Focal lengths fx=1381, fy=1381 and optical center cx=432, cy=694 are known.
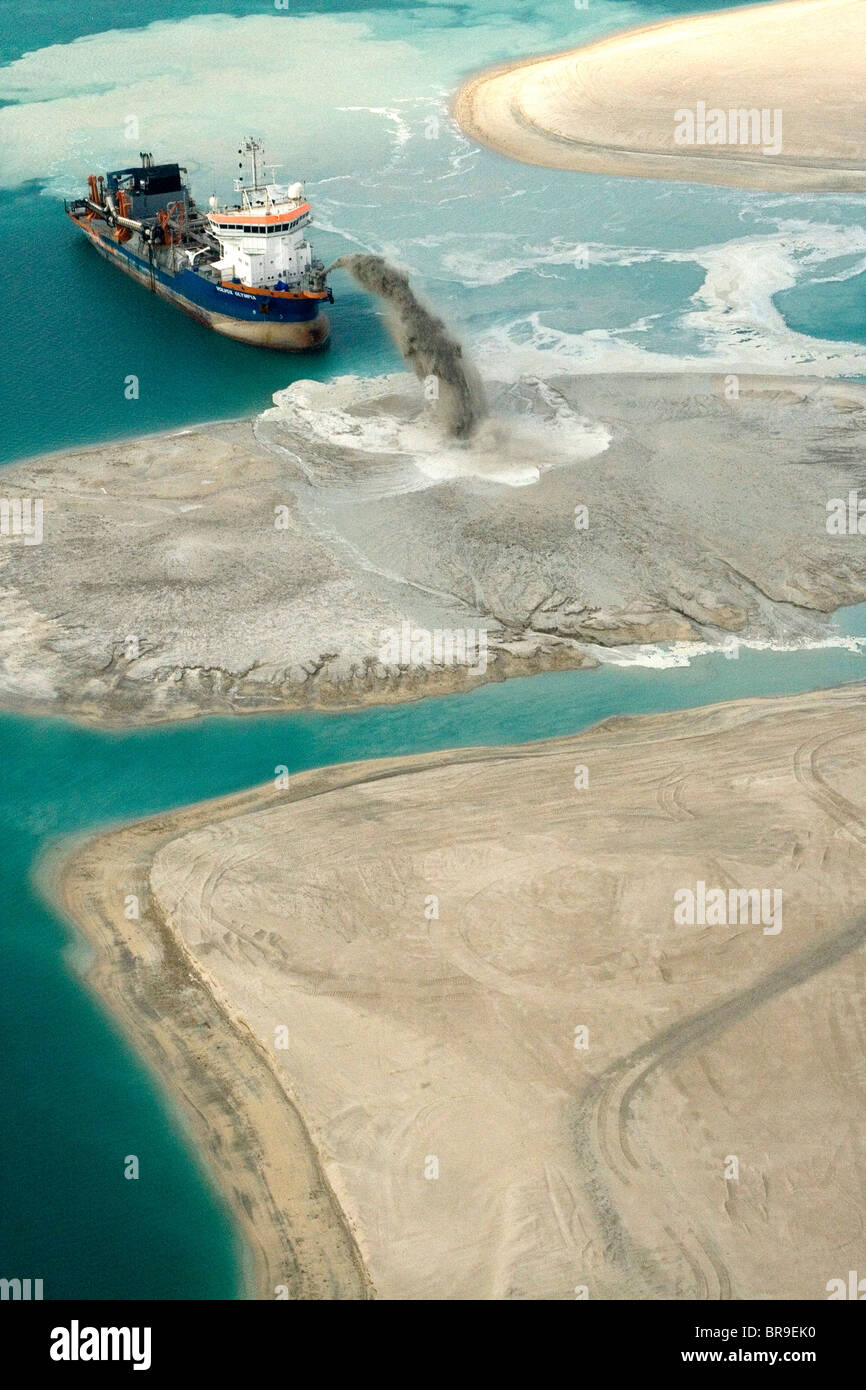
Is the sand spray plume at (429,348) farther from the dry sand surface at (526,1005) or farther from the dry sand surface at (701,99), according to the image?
the dry sand surface at (701,99)

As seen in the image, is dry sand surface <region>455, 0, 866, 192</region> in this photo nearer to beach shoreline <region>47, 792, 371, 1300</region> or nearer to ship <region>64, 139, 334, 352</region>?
ship <region>64, 139, 334, 352</region>

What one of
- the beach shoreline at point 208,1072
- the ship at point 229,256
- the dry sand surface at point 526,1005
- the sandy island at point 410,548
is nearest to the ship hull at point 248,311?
the ship at point 229,256

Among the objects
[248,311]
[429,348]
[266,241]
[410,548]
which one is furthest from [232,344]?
[410,548]

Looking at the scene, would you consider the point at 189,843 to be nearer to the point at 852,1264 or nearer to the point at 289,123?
the point at 852,1264

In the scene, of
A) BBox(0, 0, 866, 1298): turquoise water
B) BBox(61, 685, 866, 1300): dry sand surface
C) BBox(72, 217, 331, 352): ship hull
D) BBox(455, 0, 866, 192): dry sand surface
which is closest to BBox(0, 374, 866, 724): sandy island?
BBox(0, 0, 866, 1298): turquoise water

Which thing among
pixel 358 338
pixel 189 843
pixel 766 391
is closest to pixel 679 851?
pixel 189 843
